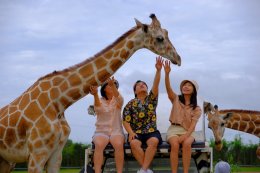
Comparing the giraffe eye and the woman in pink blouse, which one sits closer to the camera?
the woman in pink blouse

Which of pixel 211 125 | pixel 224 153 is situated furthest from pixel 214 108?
pixel 224 153

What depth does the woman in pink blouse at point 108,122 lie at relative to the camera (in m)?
6.00

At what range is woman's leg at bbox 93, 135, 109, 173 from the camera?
5996mm

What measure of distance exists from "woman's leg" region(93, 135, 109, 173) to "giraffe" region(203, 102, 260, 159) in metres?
4.25

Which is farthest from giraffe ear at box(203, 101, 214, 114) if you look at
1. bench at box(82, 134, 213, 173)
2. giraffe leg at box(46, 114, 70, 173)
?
giraffe leg at box(46, 114, 70, 173)

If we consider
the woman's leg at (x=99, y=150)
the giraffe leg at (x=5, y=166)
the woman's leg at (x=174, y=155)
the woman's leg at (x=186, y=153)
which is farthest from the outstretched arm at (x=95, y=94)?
the giraffe leg at (x=5, y=166)

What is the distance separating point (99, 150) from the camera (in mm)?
6039

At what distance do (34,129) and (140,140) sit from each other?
1.37m

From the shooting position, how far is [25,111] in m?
6.00

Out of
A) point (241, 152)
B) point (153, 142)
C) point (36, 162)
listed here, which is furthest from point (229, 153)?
point (36, 162)

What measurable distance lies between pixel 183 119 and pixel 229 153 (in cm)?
1166

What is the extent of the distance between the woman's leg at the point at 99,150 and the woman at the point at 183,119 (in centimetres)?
85

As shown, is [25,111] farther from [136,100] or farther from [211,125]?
[211,125]

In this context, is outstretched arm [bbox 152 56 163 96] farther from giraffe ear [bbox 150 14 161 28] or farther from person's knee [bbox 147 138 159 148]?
person's knee [bbox 147 138 159 148]
